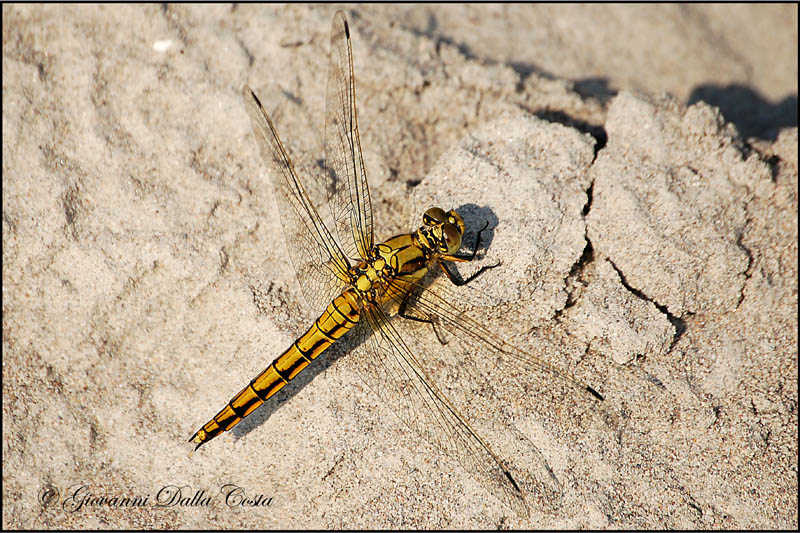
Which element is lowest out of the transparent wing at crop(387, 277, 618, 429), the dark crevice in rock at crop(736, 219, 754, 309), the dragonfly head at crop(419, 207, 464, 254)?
the transparent wing at crop(387, 277, 618, 429)

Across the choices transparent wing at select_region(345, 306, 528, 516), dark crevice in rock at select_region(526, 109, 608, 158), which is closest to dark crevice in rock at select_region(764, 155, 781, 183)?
dark crevice in rock at select_region(526, 109, 608, 158)

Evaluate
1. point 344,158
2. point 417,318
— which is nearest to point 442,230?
point 417,318

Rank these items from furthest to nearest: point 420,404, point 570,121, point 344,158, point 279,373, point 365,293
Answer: point 570,121 → point 344,158 → point 365,293 → point 279,373 → point 420,404

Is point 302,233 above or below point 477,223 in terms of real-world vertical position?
below

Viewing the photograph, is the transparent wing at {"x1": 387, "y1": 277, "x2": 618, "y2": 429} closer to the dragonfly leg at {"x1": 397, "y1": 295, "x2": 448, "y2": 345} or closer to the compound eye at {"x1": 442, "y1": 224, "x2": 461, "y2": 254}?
the dragonfly leg at {"x1": 397, "y1": 295, "x2": 448, "y2": 345}

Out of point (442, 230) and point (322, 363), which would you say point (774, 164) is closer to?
point (442, 230)

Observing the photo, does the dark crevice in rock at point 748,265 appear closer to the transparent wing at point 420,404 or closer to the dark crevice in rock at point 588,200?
the dark crevice in rock at point 588,200
